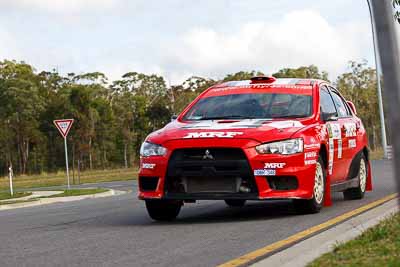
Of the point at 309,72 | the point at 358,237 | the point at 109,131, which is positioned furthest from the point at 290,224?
the point at 309,72

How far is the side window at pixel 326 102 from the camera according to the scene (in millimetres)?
11131

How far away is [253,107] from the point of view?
35.0 feet

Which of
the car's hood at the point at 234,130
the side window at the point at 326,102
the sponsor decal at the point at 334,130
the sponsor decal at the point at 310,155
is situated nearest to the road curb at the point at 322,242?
the sponsor decal at the point at 310,155

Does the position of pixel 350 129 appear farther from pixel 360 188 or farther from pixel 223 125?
pixel 223 125

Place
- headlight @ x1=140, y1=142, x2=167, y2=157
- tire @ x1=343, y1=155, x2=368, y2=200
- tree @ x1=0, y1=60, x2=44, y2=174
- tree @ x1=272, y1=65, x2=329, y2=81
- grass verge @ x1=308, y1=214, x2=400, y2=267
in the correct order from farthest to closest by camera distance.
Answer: tree @ x1=272, y1=65, x2=329, y2=81 → tree @ x1=0, y1=60, x2=44, y2=174 → tire @ x1=343, y1=155, x2=368, y2=200 → headlight @ x1=140, y1=142, x2=167, y2=157 → grass verge @ x1=308, y1=214, x2=400, y2=267

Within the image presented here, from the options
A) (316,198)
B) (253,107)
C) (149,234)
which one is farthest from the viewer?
(253,107)

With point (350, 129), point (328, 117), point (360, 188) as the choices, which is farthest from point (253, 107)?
point (360, 188)

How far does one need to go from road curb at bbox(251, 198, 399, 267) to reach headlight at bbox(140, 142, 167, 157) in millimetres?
2179

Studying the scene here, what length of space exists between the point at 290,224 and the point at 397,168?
18.9 feet

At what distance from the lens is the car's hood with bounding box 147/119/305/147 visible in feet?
31.2

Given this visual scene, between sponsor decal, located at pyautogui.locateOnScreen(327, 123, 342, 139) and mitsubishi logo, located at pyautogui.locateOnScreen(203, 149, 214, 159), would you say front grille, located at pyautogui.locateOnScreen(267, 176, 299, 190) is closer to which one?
mitsubishi logo, located at pyautogui.locateOnScreen(203, 149, 214, 159)

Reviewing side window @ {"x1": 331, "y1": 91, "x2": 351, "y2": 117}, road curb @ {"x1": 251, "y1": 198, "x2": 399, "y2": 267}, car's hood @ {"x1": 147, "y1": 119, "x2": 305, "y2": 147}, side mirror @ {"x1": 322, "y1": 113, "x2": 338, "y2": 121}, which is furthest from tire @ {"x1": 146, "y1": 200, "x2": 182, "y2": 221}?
side window @ {"x1": 331, "y1": 91, "x2": 351, "y2": 117}

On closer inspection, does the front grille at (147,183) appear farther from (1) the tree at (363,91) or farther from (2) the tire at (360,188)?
(1) the tree at (363,91)

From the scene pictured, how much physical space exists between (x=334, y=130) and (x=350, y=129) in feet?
3.41
